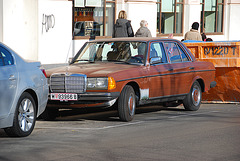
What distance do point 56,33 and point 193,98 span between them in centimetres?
897

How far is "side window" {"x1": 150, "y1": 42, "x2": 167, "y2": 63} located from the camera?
11.3m

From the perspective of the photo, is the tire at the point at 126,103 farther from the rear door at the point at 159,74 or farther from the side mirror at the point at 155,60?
the side mirror at the point at 155,60

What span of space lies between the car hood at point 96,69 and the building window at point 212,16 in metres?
18.0

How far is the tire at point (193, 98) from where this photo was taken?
12125 millimetres

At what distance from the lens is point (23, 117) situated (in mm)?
8508

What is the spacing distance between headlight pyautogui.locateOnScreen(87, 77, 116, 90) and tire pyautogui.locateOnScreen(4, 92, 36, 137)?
1397 millimetres

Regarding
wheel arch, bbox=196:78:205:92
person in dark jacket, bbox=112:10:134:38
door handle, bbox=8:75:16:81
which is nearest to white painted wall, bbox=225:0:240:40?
person in dark jacket, bbox=112:10:134:38

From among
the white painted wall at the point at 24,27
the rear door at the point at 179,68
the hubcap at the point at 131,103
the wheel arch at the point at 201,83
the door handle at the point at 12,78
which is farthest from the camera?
the white painted wall at the point at 24,27

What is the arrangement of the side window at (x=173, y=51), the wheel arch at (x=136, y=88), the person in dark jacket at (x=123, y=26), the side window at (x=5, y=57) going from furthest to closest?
the person in dark jacket at (x=123, y=26) → the side window at (x=173, y=51) → the wheel arch at (x=136, y=88) → the side window at (x=5, y=57)

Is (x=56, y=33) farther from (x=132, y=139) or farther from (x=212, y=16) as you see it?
(x=132, y=139)

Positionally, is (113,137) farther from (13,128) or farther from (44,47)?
(44,47)

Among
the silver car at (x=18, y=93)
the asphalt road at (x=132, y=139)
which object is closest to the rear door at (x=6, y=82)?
the silver car at (x=18, y=93)

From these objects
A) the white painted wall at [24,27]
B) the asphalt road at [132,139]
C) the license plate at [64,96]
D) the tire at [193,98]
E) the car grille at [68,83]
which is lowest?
the asphalt road at [132,139]

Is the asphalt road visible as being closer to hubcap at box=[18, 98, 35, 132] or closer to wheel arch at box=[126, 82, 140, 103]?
hubcap at box=[18, 98, 35, 132]
